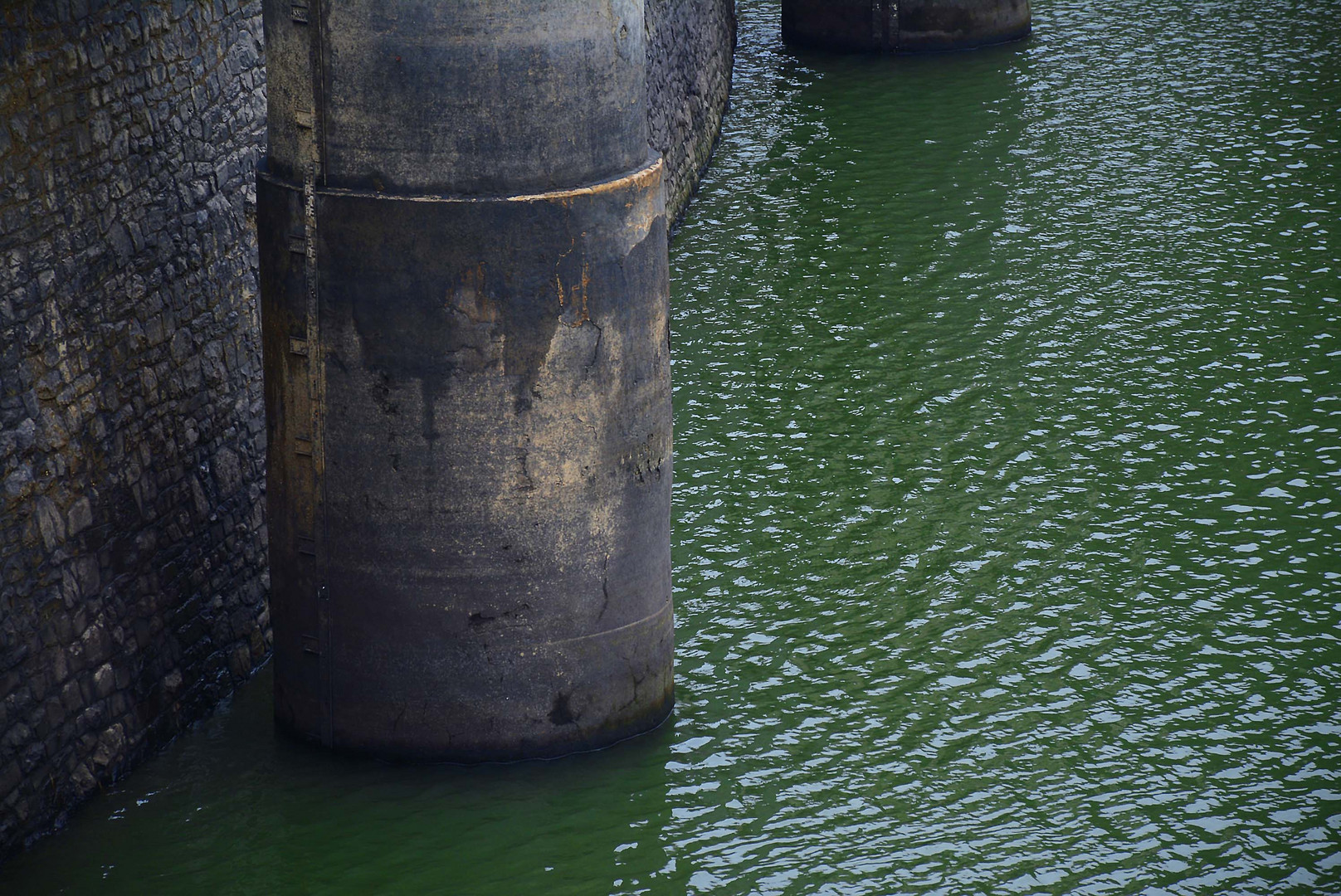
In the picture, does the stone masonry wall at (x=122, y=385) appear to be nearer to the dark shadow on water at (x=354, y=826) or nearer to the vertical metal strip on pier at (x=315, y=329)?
the dark shadow on water at (x=354, y=826)

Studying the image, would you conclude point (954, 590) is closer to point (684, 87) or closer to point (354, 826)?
point (354, 826)

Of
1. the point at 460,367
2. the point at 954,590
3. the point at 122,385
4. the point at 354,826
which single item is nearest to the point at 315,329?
the point at 460,367

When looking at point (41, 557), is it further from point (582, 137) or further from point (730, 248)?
point (730, 248)

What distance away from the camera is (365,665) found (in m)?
9.18

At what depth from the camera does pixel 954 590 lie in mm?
11008

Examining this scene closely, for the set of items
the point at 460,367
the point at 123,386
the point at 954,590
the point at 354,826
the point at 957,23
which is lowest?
the point at 354,826

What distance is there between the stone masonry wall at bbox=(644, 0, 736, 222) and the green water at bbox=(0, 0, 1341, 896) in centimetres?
54

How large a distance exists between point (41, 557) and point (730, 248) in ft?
32.9

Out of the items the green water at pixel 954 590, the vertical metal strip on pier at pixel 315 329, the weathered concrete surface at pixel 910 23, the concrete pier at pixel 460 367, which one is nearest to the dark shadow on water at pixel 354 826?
the green water at pixel 954 590

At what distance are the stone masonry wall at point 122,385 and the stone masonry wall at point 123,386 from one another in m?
0.01

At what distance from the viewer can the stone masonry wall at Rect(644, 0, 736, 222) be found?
17984mm

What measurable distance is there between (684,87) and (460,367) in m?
11.5

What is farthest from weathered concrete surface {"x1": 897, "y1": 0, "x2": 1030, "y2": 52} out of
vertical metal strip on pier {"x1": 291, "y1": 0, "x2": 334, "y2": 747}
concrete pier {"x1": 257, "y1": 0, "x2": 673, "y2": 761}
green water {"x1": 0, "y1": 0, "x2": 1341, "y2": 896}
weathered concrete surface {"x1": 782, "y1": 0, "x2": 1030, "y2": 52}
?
vertical metal strip on pier {"x1": 291, "y1": 0, "x2": 334, "y2": 747}

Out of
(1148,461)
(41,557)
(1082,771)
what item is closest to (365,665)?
(41,557)
